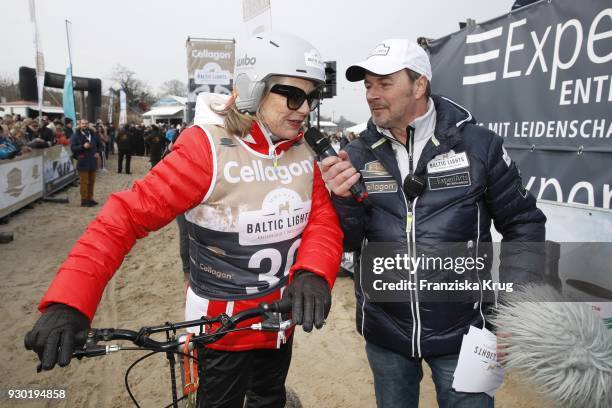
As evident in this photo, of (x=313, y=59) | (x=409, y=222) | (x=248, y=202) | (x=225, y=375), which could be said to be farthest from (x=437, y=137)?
(x=225, y=375)

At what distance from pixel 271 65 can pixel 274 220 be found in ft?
2.25

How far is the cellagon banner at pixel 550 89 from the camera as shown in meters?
2.80

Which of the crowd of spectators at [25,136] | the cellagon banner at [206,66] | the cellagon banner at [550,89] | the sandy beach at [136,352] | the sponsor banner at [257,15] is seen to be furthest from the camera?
the cellagon banner at [206,66]

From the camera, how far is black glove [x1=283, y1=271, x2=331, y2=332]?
1431 millimetres

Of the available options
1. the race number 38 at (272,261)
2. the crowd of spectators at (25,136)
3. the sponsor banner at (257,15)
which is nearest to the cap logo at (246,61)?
the race number 38 at (272,261)

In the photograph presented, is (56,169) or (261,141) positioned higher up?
(261,141)

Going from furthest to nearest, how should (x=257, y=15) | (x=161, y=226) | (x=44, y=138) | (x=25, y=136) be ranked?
(x=44, y=138) < (x=25, y=136) < (x=257, y=15) < (x=161, y=226)

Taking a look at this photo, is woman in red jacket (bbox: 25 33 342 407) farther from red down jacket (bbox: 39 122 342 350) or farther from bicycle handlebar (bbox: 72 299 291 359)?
bicycle handlebar (bbox: 72 299 291 359)

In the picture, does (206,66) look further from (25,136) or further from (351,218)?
(351,218)

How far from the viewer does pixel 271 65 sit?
178cm

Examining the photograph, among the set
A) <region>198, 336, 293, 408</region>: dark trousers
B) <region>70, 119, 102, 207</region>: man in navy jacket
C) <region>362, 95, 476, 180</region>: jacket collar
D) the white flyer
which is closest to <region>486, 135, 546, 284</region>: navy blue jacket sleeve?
<region>362, 95, 476, 180</region>: jacket collar

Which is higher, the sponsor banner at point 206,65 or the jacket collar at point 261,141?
the sponsor banner at point 206,65

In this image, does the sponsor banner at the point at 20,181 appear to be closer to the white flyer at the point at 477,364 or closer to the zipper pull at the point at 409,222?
the zipper pull at the point at 409,222

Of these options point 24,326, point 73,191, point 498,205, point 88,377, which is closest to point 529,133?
point 498,205
